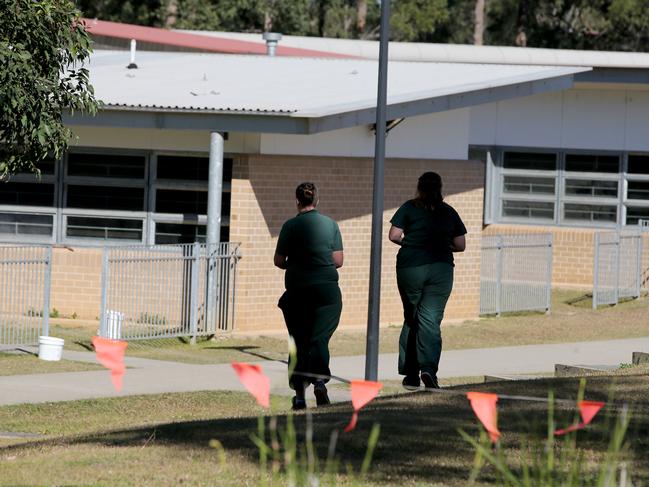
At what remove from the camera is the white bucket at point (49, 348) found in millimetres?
14742

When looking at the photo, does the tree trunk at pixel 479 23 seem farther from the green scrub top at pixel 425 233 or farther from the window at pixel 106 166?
the green scrub top at pixel 425 233

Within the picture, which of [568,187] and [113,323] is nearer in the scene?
[113,323]

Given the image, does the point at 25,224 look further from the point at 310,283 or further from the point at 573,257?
the point at 573,257

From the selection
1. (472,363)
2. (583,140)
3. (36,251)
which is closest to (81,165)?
(36,251)

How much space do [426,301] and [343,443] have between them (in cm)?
332

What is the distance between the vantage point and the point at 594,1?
47625 millimetres

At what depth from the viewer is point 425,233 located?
11016 mm

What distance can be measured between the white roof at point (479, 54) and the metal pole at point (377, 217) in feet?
39.0

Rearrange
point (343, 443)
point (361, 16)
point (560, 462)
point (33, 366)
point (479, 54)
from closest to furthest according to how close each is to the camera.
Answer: point (560, 462)
point (343, 443)
point (33, 366)
point (479, 54)
point (361, 16)

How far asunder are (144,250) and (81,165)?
190 cm

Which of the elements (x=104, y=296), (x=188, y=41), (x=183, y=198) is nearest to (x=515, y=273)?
(x=183, y=198)

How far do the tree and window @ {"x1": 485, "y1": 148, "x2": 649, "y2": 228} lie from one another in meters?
15.0

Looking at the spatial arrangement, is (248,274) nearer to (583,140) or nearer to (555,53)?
(583,140)

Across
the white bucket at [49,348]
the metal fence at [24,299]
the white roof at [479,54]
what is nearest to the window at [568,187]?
the white roof at [479,54]
